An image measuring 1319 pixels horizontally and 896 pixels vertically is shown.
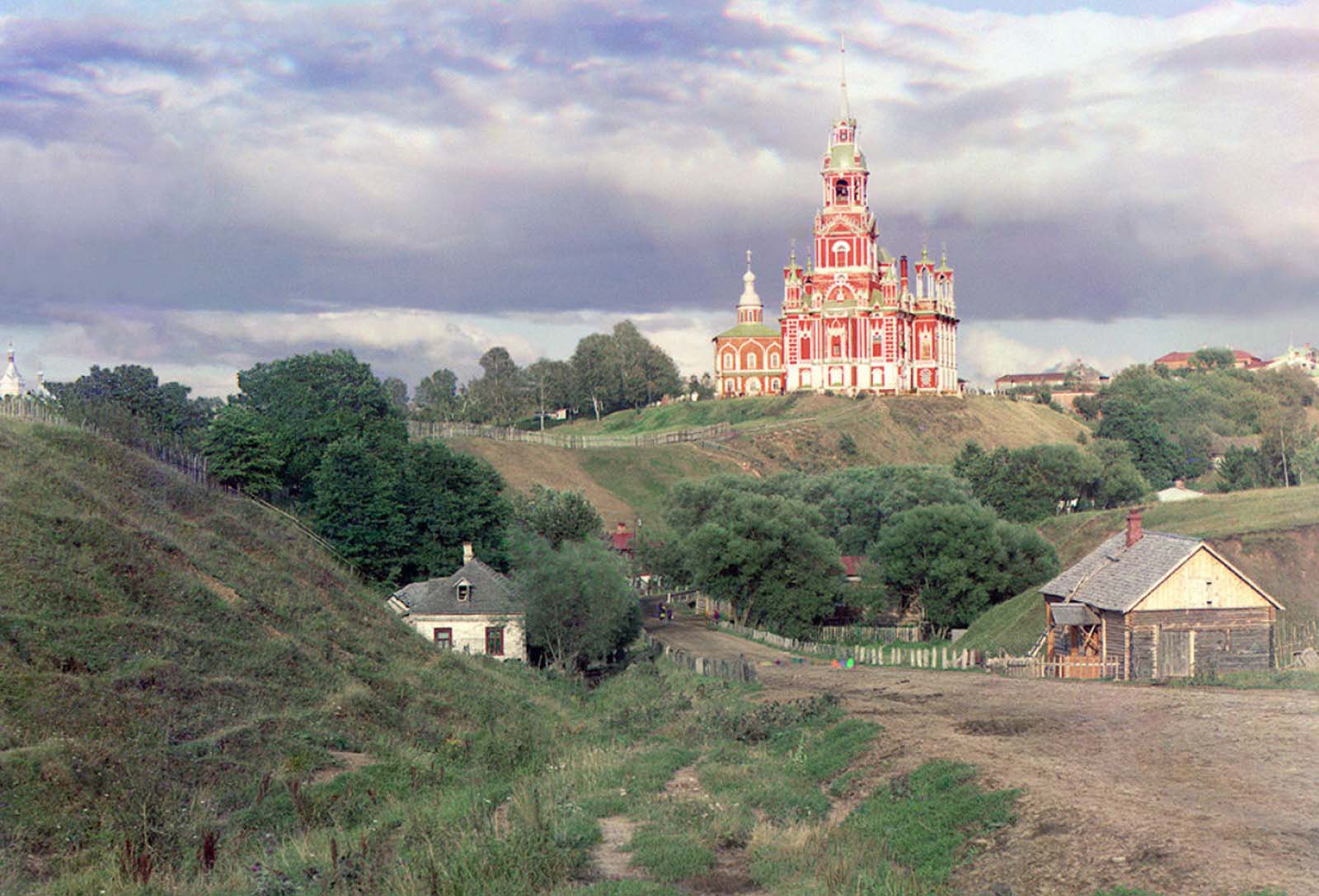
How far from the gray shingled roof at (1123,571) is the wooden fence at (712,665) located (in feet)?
38.3

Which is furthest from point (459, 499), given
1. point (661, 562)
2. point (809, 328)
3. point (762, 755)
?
point (809, 328)

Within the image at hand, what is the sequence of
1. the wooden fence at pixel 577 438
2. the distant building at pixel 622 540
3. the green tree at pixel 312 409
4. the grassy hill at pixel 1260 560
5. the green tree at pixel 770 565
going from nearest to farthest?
1. the grassy hill at pixel 1260 560
2. the green tree at pixel 770 565
3. the green tree at pixel 312 409
4. the distant building at pixel 622 540
5. the wooden fence at pixel 577 438

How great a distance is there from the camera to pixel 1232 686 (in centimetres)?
3347

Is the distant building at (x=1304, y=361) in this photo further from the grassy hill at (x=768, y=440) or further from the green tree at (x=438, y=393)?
the green tree at (x=438, y=393)

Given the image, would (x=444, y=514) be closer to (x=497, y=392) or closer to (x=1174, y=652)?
(x=1174, y=652)

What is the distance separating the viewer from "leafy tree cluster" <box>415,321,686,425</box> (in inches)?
5960

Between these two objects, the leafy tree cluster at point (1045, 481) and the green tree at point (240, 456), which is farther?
the leafy tree cluster at point (1045, 481)

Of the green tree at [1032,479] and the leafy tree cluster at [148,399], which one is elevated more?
the leafy tree cluster at [148,399]

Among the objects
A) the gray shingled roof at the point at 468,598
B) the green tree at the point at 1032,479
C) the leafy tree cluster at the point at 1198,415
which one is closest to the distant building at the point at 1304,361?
the leafy tree cluster at the point at 1198,415

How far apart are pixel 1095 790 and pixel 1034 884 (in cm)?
425

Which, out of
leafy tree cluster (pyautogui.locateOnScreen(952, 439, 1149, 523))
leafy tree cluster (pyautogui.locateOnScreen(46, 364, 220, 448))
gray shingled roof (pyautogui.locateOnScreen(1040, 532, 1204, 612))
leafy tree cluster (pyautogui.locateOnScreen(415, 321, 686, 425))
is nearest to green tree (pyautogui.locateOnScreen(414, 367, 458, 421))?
leafy tree cluster (pyautogui.locateOnScreen(415, 321, 686, 425))

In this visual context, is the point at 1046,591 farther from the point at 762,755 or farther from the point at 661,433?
the point at 661,433

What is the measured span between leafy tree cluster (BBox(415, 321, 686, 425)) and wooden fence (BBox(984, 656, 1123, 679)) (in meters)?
109

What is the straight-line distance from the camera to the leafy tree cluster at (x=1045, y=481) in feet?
297
